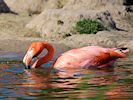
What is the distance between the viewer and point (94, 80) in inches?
291

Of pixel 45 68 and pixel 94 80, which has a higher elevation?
pixel 94 80

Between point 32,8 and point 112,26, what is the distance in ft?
16.2

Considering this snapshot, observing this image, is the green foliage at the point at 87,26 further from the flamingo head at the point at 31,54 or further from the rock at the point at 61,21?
the flamingo head at the point at 31,54

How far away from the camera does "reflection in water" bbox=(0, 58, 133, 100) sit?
5.74 metres

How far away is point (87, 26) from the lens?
58.3 ft

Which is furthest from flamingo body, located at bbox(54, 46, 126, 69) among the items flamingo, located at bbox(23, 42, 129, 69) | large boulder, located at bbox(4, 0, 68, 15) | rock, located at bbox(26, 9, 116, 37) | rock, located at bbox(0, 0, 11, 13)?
large boulder, located at bbox(4, 0, 68, 15)

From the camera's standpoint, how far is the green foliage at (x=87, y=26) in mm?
17750

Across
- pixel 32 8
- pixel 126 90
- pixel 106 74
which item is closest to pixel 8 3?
pixel 32 8

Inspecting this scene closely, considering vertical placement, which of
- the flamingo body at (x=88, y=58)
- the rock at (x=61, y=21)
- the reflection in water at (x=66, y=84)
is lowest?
the rock at (x=61, y=21)

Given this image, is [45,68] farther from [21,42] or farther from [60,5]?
[60,5]

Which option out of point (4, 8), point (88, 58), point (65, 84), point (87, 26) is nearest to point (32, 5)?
point (4, 8)

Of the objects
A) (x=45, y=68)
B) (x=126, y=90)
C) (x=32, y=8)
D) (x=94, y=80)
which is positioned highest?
(x=126, y=90)

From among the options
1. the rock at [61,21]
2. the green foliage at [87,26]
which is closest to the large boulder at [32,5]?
the rock at [61,21]

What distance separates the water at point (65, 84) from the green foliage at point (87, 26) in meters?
7.93
